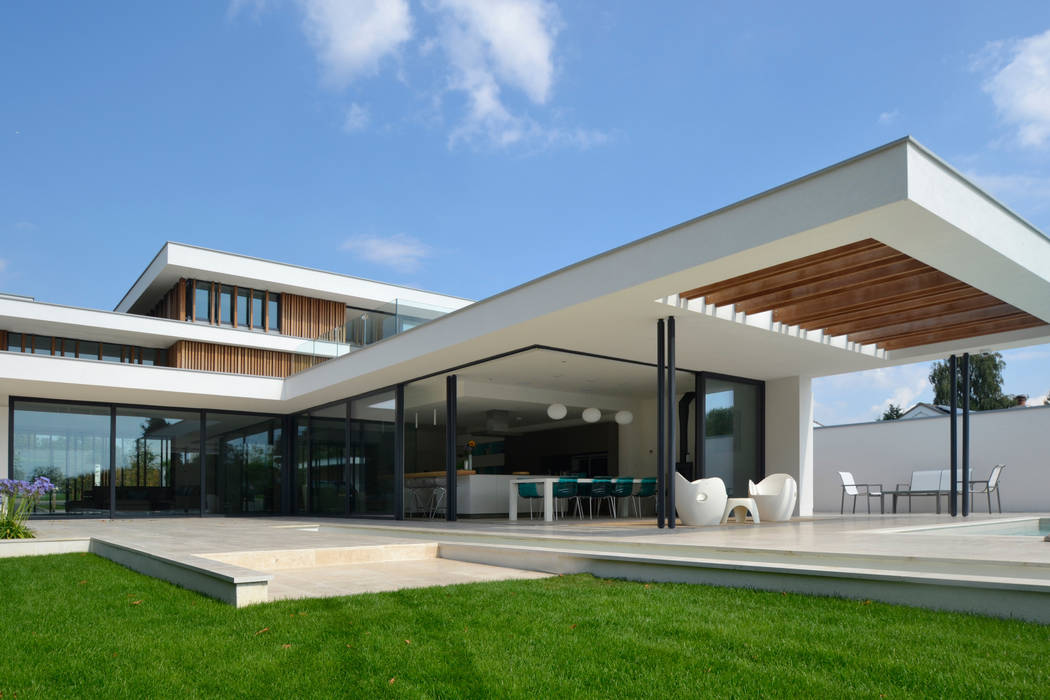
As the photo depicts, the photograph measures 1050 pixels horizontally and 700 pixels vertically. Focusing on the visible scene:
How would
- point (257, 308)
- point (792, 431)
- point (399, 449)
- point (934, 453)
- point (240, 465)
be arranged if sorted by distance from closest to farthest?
1. point (792, 431)
2. point (399, 449)
3. point (934, 453)
4. point (240, 465)
5. point (257, 308)

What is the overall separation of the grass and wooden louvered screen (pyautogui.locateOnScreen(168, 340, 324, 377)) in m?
14.8

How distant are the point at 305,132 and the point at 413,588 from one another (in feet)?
70.1

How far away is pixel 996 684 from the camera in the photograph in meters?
3.04

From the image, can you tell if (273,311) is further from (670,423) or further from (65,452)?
(670,423)

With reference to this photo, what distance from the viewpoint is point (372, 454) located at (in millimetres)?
14789

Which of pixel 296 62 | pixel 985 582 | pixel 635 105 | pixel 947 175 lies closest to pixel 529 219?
pixel 635 105

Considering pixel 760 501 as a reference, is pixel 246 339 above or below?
above

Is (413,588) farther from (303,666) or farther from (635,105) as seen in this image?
(635,105)

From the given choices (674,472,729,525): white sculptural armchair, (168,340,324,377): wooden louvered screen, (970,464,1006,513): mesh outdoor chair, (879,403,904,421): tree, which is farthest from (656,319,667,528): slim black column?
(879,403,904,421): tree

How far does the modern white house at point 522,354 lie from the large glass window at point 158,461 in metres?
0.04

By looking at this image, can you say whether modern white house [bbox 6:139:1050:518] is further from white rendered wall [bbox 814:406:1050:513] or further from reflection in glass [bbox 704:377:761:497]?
white rendered wall [bbox 814:406:1050:513]

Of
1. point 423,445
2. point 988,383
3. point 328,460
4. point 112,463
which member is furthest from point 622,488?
point 988,383

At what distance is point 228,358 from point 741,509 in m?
14.0

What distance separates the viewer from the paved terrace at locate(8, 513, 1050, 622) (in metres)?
4.43
